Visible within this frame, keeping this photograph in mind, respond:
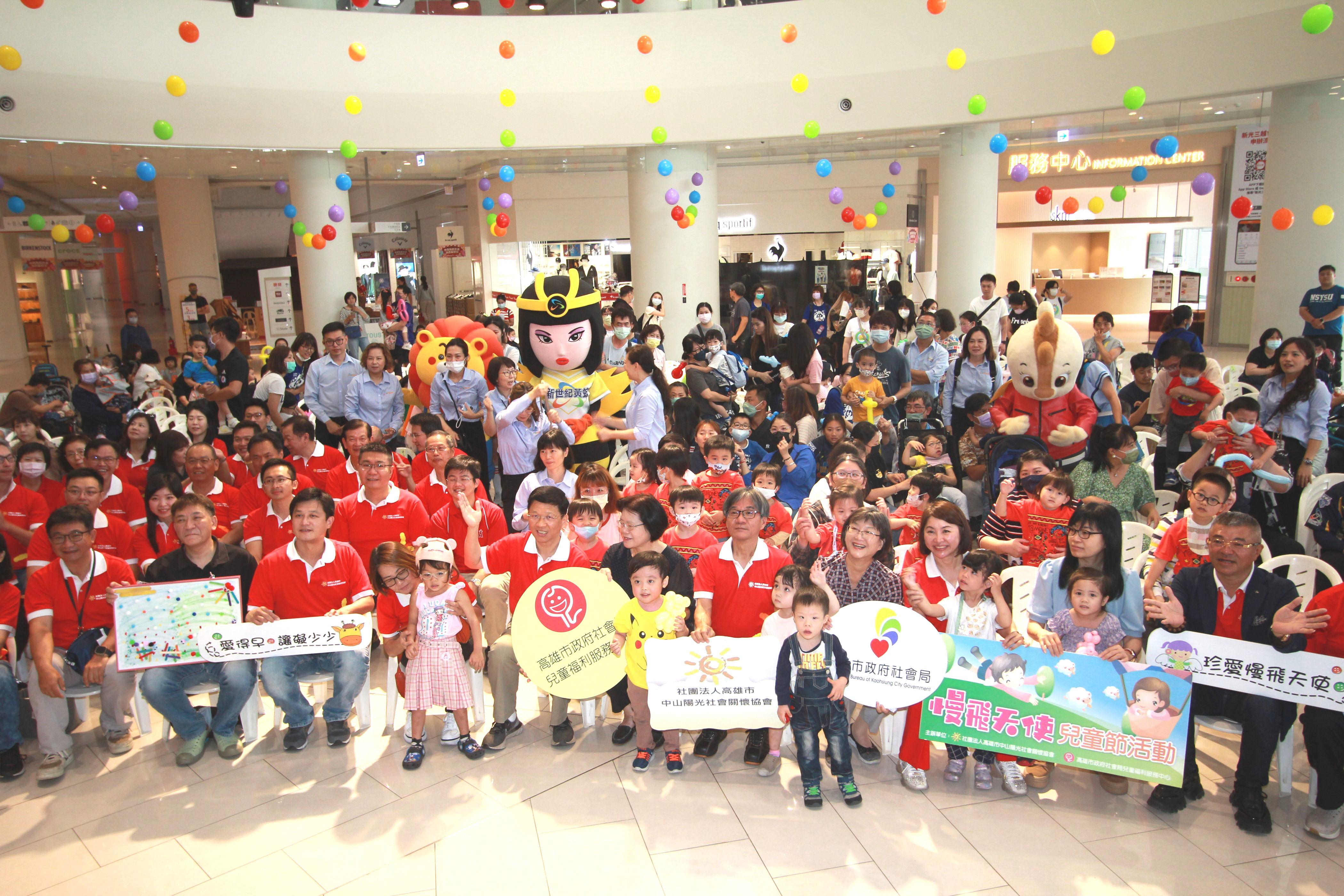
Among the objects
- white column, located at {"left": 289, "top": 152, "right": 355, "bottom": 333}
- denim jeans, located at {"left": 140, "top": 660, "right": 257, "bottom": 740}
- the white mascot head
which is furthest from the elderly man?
white column, located at {"left": 289, "top": 152, "right": 355, "bottom": 333}

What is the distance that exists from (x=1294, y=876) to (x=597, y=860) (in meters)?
2.43

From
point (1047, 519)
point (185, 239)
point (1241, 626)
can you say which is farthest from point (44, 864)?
point (185, 239)

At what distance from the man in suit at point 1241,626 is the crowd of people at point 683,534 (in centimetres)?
1

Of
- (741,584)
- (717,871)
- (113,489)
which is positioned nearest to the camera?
(717,871)

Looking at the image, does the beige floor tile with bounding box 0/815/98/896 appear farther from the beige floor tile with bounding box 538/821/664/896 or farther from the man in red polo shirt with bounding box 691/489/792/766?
the man in red polo shirt with bounding box 691/489/792/766

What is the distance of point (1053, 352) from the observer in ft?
19.5

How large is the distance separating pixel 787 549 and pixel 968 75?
8578mm

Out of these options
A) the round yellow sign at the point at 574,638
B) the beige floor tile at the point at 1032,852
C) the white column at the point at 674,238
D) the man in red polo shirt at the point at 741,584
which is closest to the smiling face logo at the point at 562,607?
the round yellow sign at the point at 574,638

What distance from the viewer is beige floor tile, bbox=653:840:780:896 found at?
126 inches

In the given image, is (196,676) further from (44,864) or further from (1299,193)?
(1299,193)

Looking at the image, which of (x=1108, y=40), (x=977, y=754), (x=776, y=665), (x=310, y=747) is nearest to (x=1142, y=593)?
(x=977, y=754)

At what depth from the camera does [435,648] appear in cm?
407

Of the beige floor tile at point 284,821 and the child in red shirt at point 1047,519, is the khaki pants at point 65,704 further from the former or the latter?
the child in red shirt at point 1047,519

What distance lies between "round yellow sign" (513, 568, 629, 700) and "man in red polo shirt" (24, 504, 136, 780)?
1856 millimetres
